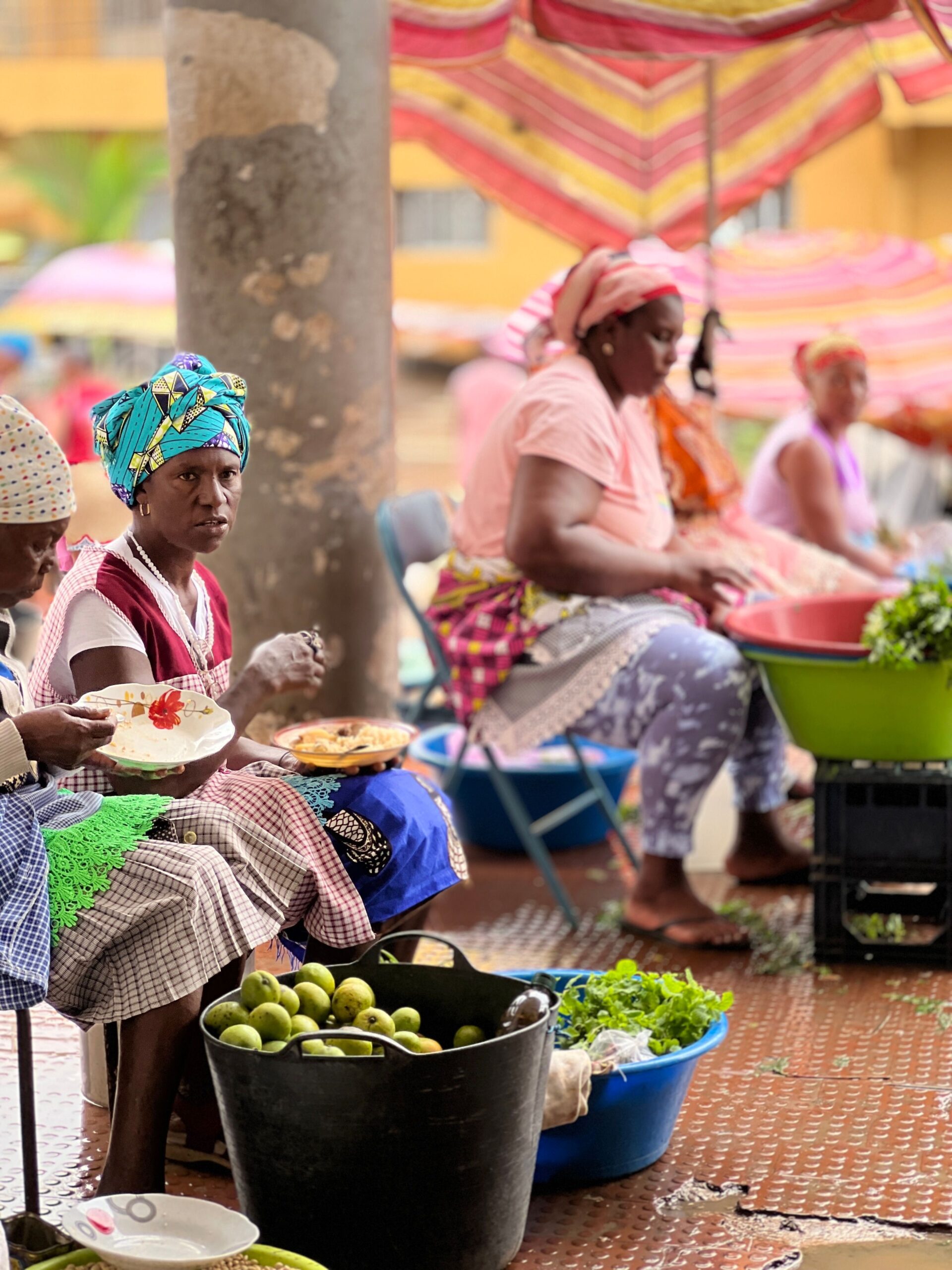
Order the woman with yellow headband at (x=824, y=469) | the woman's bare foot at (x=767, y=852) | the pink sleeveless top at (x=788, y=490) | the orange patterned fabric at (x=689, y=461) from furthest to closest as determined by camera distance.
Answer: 1. the pink sleeveless top at (x=788, y=490)
2. the woman with yellow headband at (x=824, y=469)
3. the orange patterned fabric at (x=689, y=461)
4. the woman's bare foot at (x=767, y=852)

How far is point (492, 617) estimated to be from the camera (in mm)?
4730

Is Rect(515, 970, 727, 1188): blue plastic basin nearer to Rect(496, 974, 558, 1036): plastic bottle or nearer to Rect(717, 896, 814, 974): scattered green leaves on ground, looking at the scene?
Rect(496, 974, 558, 1036): plastic bottle

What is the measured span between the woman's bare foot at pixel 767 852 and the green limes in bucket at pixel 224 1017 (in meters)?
2.78

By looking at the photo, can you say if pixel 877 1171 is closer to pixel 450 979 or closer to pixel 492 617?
pixel 450 979

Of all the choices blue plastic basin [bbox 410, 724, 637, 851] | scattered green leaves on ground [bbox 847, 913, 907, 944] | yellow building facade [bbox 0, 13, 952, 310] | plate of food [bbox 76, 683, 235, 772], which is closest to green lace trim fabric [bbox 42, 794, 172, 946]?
plate of food [bbox 76, 683, 235, 772]

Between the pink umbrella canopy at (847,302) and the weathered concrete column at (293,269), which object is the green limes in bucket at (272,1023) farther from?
the pink umbrella canopy at (847,302)

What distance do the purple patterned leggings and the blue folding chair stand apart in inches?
10.9

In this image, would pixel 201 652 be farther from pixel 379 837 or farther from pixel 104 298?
pixel 104 298

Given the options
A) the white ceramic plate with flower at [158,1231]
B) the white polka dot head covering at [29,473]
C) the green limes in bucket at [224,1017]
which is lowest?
the white ceramic plate with flower at [158,1231]

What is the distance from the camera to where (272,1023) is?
2.61m

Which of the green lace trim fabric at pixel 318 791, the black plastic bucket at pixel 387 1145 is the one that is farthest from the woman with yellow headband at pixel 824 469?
the black plastic bucket at pixel 387 1145

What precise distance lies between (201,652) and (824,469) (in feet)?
13.0

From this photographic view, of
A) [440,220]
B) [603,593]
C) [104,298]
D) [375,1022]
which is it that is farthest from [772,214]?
[375,1022]

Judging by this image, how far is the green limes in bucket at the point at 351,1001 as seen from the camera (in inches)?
109
